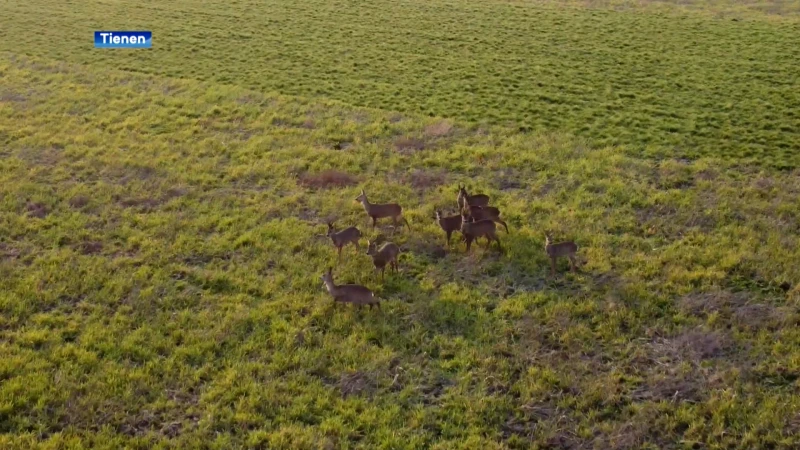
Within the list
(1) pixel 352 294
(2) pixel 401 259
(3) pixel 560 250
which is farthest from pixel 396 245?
(3) pixel 560 250

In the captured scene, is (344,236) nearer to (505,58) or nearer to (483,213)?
(483,213)

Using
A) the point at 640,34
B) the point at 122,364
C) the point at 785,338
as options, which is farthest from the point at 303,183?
the point at 640,34

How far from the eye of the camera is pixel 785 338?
9.45m

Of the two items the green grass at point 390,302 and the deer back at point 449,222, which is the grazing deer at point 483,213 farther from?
the green grass at point 390,302

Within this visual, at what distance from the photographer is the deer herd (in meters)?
9.96

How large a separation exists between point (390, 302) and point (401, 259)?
1.32m

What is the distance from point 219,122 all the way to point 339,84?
438 centimetres

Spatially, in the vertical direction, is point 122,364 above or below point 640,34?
below

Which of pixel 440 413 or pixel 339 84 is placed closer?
pixel 440 413

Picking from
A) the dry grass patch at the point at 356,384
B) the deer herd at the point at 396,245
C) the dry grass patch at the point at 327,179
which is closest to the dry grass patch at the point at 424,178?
the dry grass patch at the point at 327,179

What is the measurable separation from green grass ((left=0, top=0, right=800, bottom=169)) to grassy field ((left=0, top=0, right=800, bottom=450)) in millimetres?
184

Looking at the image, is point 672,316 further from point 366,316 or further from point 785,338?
point 366,316

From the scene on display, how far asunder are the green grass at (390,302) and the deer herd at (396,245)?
0.26 meters

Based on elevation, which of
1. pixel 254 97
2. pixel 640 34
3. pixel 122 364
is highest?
pixel 640 34
